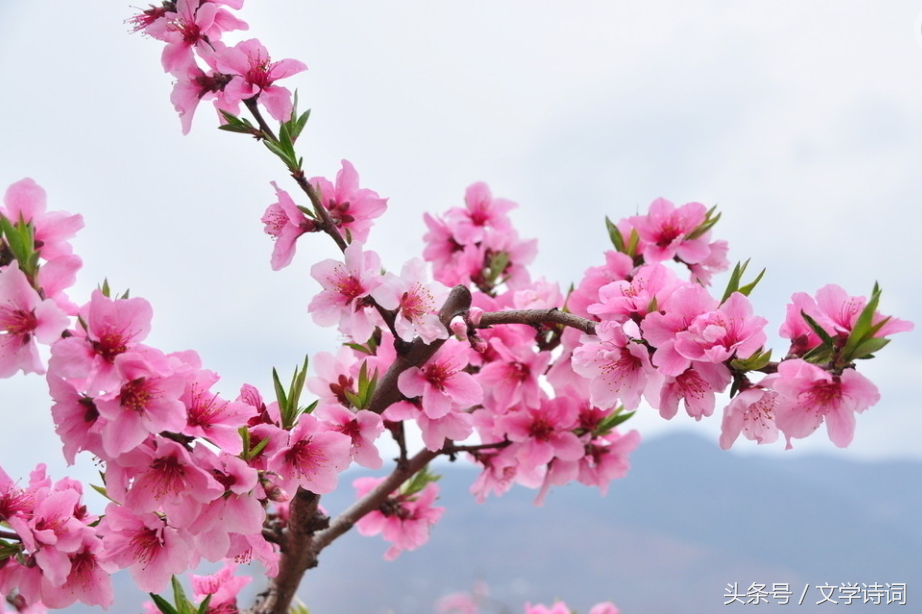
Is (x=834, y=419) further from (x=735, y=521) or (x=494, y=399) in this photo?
(x=735, y=521)

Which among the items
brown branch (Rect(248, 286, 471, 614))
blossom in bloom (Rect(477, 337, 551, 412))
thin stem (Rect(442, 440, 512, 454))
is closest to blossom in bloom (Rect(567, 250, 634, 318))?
blossom in bloom (Rect(477, 337, 551, 412))

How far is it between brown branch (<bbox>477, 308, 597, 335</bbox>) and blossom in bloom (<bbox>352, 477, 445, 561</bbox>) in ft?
2.34

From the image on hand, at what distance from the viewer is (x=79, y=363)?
34.7 inches

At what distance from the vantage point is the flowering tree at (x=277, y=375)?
3.05 feet

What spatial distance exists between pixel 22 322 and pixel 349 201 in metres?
0.57

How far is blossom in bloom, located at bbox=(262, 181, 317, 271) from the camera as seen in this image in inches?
46.9

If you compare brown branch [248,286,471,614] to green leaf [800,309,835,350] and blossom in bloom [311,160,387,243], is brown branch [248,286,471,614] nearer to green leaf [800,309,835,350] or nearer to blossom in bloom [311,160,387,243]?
blossom in bloom [311,160,387,243]

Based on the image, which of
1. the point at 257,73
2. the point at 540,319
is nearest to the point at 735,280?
the point at 540,319

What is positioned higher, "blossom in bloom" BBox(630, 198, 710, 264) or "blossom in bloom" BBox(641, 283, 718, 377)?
"blossom in bloom" BBox(630, 198, 710, 264)

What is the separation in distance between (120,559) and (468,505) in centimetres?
1588

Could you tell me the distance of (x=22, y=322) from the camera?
2.96 ft

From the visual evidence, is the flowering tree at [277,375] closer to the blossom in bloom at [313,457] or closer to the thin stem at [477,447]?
the blossom in bloom at [313,457]

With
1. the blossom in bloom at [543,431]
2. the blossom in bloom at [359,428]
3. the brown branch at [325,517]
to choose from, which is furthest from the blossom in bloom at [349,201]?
the blossom in bloom at [543,431]

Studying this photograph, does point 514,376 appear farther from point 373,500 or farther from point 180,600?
point 180,600
